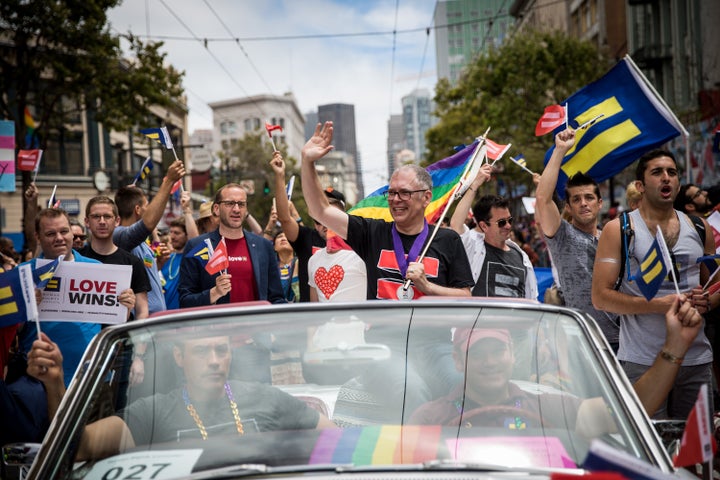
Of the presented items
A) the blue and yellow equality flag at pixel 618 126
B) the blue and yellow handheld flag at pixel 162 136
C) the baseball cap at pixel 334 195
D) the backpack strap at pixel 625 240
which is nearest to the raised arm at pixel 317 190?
the backpack strap at pixel 625 240

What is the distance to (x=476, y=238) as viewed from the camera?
6.90 metres

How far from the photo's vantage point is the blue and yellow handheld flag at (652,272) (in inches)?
155

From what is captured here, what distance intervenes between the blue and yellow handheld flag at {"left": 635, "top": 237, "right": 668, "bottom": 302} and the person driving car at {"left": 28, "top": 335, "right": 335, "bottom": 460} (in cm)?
190

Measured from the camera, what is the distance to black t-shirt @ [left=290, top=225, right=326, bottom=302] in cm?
736

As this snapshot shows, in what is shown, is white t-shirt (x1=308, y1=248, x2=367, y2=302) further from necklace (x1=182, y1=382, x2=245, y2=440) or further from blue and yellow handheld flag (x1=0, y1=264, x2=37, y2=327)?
necklace (x1=182, y1=382, x2=245, y2=440)

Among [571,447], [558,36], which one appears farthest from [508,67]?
[571,447]

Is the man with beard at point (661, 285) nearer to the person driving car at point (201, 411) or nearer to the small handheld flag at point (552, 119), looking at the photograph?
the small handheld flag at point (552, 119)

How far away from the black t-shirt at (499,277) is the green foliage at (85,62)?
1464cm

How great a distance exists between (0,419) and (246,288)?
267cm

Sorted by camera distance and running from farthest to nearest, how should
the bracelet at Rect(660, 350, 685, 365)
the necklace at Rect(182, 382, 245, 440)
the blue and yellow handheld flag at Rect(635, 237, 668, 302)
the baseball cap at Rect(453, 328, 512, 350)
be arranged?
the blue and yellow handheld flag at Rect(635, 237, 668, 302) → the bracelet at Rect(660, 350, 685, 365) → the baseball cap at Rect(453, 328, 512, 350) → the necklace at Rect(182, 382, 245, 440)

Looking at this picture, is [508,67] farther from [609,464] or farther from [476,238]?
[609,464]

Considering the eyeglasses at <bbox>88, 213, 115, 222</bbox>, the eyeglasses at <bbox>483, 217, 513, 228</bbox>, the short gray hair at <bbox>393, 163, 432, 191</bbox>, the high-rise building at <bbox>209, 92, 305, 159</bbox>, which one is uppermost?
the high-rise building at <bbox>209, 92, 305, 159</bbox>

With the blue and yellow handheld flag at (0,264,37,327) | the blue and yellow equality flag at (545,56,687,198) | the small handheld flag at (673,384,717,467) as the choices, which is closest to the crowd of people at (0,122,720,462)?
the blue and yellow handheld flag at (0,264,37,327)

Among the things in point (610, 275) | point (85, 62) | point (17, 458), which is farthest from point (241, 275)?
point (85, 62)
